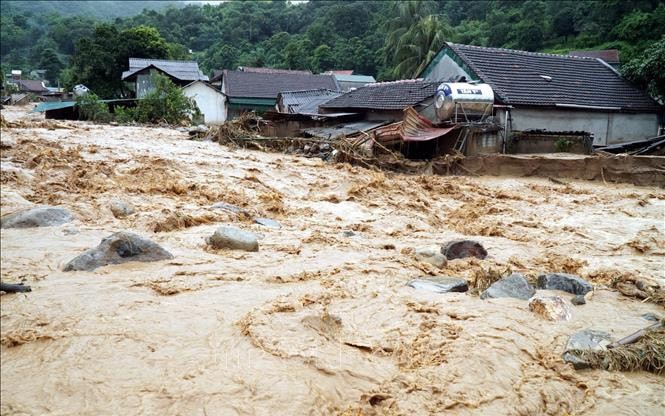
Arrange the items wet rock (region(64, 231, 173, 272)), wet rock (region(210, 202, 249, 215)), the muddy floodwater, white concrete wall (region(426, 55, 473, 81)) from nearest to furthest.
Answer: the muddy floodwater < wet rock (region(64, 231, 173, 272)) < wet rock (region(210, 202, 249, 215)) < white concrete wall (region(426, 55, 473, 81))

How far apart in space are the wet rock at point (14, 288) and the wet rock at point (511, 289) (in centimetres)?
396

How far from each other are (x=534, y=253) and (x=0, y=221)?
21.2ft

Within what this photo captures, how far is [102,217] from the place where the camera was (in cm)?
566

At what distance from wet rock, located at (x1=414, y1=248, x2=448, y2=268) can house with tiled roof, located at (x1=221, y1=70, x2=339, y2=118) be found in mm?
22206

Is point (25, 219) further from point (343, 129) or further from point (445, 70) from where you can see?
point (445, 70)

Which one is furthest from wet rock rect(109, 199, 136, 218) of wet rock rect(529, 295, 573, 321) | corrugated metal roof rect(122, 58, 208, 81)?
corrugated metal roof rect(122, 58, 208, 81)

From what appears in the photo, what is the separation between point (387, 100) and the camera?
1633 cm

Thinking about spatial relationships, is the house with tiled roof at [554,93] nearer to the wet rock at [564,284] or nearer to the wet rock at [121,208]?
the wet rock at [564,284]

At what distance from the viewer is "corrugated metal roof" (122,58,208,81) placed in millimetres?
28244

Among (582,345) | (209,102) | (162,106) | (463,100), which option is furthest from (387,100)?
(209,102)

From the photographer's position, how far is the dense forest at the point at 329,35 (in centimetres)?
2526

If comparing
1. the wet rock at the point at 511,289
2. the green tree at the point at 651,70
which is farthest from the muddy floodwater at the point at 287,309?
the green tree at the point at 651,70

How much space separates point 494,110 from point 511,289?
10.3m

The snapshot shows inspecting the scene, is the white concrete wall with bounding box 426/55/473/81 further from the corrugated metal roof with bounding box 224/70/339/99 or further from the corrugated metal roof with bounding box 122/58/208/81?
the corrugated metal roof with bounding box 122/58/208/81
